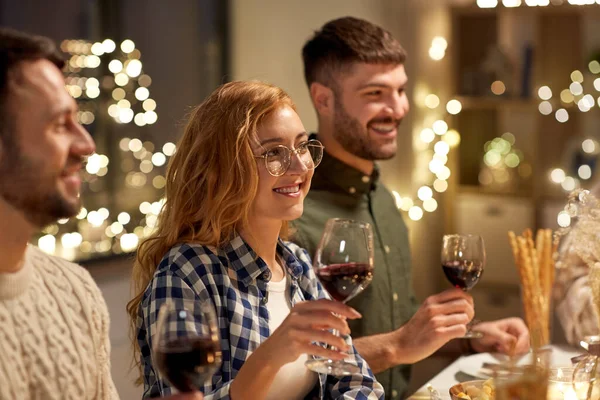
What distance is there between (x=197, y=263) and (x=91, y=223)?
2.09 metres

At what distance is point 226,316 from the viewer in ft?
5.76

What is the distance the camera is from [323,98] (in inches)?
109

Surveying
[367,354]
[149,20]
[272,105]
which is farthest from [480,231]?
[272,105]

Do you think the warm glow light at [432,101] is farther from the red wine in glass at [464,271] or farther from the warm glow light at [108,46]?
the red wine in glass at [464,271]

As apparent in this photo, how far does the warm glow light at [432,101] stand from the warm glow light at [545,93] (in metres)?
0.63

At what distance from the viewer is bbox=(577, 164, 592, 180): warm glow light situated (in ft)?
16.0

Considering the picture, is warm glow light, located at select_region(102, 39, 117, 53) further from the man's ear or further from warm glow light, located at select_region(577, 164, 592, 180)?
warm glow light, located at select_region(577, 164, 592, 180)

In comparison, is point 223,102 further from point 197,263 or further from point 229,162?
point 197,263

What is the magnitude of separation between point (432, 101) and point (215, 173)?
364cm

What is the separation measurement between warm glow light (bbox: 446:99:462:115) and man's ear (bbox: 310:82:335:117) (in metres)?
2.62

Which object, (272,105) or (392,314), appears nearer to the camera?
(272,105)

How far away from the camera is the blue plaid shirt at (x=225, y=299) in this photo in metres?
1.69

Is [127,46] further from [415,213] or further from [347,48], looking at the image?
[415,213]

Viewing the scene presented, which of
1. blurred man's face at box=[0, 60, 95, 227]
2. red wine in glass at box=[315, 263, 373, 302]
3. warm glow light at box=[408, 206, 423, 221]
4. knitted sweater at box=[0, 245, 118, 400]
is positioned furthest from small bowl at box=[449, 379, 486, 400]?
warm glow light at box=[408, 206, 423, 221]
